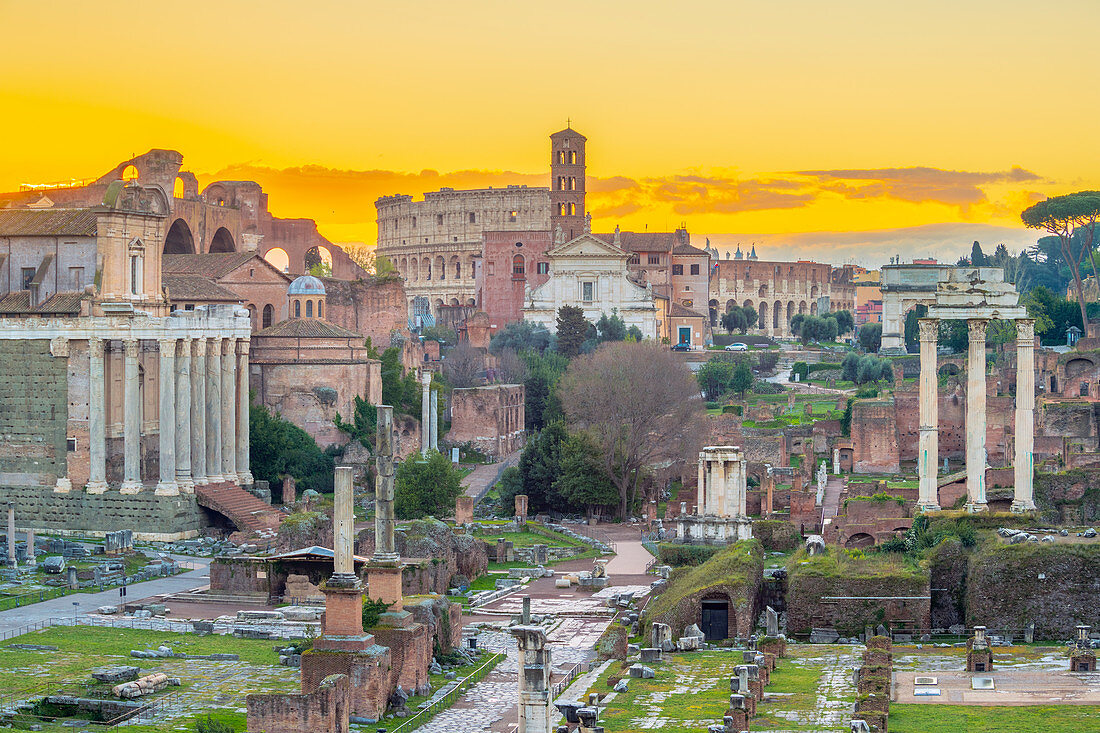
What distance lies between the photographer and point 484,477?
62.3 meters

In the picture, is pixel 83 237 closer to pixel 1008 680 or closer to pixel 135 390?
pixel 135 390

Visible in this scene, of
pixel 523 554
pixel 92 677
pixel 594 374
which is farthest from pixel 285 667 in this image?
pixel 594 374

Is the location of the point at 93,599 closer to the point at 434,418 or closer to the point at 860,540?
the point at 860,540

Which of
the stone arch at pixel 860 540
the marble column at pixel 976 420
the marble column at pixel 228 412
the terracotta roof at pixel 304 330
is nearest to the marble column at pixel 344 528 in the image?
Result: the marble column at pixel 976 420

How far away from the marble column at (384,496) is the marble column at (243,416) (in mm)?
20667

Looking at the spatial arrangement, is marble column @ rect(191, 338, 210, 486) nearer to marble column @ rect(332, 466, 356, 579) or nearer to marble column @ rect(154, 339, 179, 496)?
marble column @ rect(154, 339, 179, 496)

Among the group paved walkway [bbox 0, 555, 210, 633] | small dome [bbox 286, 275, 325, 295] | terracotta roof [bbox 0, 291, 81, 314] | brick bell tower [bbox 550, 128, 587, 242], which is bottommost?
paved walkway [bbox 0, 555, 210, 633]

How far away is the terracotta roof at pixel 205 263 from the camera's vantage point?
59781mm

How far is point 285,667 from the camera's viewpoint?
3055 centimetres

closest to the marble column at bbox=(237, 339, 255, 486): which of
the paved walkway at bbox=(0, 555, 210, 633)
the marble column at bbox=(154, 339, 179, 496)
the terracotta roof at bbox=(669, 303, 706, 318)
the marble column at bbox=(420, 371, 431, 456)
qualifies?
the marble column at bbox=(154, 339, 179, 496)

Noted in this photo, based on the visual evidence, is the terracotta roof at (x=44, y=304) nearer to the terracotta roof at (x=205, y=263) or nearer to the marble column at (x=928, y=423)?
the terracotta roof at (x=205, y=263)

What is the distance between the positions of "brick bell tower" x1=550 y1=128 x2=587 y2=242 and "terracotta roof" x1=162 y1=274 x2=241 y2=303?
43.9m

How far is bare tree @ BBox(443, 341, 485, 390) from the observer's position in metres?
76.9

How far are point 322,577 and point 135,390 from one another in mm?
11854
